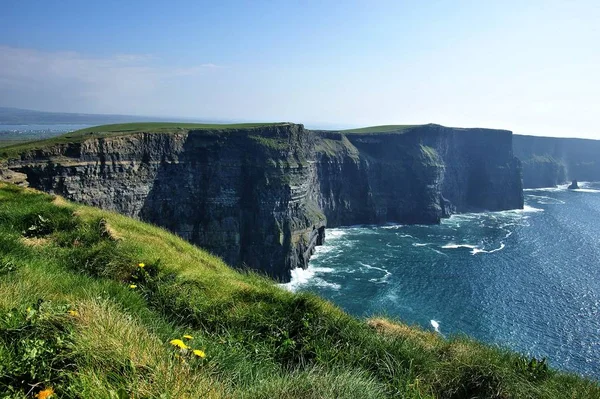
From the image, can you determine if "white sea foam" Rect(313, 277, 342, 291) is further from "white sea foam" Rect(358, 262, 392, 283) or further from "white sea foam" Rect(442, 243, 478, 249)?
"white sea foam" Rect(442, 243, 478, 249)

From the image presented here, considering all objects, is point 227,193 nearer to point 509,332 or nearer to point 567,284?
point 509,332

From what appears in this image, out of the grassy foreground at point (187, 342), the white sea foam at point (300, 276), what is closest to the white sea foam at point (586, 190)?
the white sea foam at point (300, 276)

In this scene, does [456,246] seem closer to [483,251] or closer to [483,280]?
[483,251]

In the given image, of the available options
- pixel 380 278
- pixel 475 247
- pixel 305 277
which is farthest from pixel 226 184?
pixel 475 247

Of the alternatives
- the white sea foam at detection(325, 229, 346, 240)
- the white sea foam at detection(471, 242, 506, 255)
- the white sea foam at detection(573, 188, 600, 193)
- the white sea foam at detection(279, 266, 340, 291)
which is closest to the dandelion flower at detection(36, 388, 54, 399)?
the white sea foam at detection(279, 266, 340, 291)

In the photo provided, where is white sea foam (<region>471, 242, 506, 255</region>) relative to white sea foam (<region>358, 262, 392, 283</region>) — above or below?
above

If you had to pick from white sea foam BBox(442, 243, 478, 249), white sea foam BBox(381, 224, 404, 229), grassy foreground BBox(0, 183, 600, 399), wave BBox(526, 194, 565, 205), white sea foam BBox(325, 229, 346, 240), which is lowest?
white sea foam BBox(325, 229, 346, 240)

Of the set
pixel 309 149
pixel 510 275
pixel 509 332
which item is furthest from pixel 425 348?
pixel 309 149
